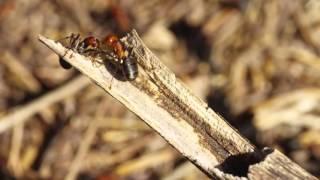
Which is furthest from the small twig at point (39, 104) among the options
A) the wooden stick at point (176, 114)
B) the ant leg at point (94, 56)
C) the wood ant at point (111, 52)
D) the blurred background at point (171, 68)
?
the wooden stick at point (176, 114)

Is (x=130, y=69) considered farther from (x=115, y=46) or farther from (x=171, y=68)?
(x=171, y=68)

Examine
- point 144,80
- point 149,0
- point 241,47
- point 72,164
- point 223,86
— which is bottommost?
point 144,80

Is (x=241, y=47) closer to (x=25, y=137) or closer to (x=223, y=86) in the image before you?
(x=223, y=86)

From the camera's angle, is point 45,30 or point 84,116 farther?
point 45,30

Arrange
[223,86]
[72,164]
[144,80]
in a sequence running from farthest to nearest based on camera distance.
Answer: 1. [223,86]
2. [72,164]
3. [144,80]

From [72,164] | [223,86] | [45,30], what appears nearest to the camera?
[72,164]

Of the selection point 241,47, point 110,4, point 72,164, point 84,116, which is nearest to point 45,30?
point 110,4
